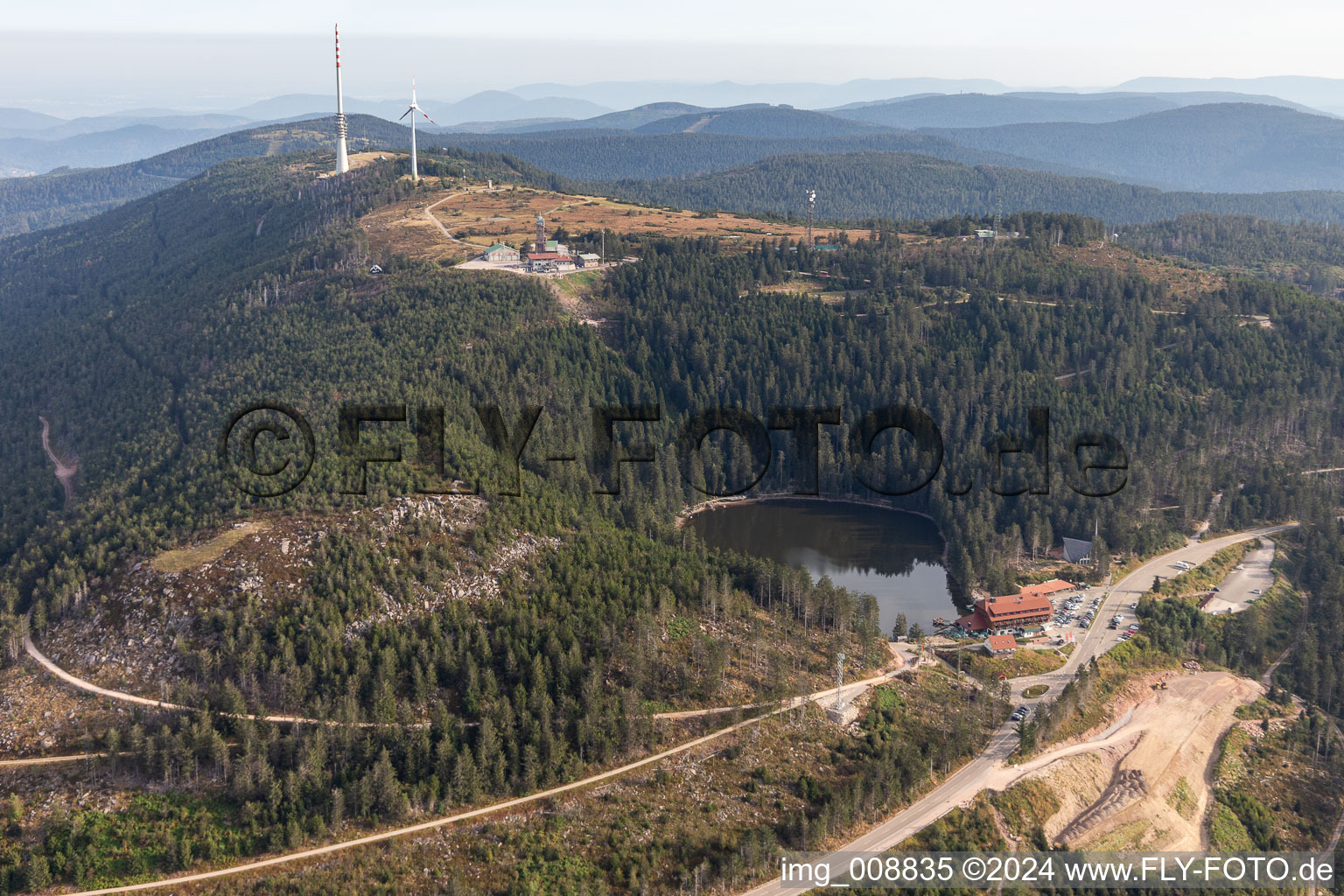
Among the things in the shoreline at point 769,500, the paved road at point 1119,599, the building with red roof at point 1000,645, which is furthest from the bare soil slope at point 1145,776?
the shoreline at point 769,500

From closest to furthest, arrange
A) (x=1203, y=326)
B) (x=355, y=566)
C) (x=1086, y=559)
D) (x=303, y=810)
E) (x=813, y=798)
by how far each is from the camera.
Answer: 1. (x=303, y=810)
2. (x=813, y=798)
3. (x=355, y=566)
4. (x=1086, y=559)
5. (x=1203, y=326)

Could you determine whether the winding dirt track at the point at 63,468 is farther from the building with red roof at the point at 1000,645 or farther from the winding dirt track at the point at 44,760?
the building with red roof at the point at 1000,645

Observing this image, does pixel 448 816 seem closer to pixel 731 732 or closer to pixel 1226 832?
pixel 731 732

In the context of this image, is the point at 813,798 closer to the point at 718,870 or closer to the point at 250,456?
the point at 718,870

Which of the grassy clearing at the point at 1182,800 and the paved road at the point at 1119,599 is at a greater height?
the paved road at the point at 1119,599

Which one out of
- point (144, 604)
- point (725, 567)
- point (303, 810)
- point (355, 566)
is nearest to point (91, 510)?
point (144, 604)

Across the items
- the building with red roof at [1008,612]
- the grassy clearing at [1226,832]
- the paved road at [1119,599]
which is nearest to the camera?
the grassy clearing at [1226,832]

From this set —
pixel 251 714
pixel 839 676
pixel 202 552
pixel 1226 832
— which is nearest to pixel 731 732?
pixel 839 676
